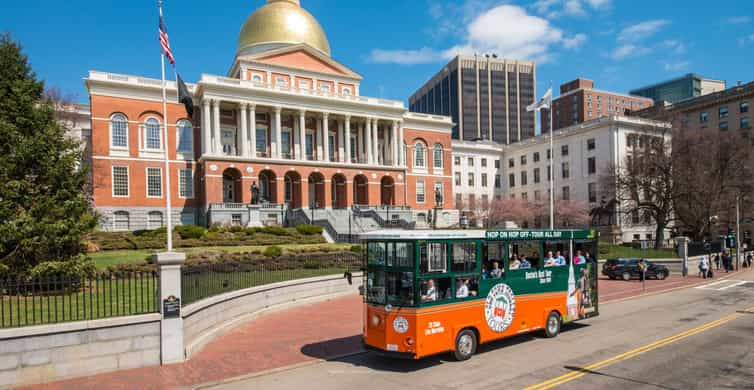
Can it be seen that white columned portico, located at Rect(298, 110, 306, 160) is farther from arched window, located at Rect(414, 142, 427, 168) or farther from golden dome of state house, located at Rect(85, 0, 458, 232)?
arched window, located at Rect(414, 142, 427, 168)

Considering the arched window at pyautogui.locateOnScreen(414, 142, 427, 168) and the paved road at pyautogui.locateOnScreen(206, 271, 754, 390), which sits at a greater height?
the arched window at pyautogui.locateOnScreen(414, 142, 427, 168)

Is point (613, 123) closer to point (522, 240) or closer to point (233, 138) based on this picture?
point (233, 138)

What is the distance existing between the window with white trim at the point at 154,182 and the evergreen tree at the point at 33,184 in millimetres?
37686

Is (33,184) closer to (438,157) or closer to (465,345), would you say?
(465,345)

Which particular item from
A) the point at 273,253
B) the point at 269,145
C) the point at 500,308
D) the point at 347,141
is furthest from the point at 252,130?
the point at 500,308

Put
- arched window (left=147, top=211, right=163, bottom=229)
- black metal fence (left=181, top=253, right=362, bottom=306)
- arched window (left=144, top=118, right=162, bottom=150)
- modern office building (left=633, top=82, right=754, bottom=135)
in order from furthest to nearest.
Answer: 1. modern office building (left=633, top=82, right=754, bottom=135)
2. arched window (left=144, top=118, right=162, bottom=150)
3. arched window (left=147, top=211, right=163, bottom=229)
4. black metal fence (left=181, top=253, right=362, bottom=306)

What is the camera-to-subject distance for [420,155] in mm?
68500

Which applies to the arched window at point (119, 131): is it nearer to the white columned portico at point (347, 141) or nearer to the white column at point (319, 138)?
the white column at point (319, 138)

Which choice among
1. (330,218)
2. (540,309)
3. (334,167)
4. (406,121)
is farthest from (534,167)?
(540,309)

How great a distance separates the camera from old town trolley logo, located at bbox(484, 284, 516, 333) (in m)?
12.8

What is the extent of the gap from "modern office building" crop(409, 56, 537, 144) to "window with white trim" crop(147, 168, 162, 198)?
397 feet

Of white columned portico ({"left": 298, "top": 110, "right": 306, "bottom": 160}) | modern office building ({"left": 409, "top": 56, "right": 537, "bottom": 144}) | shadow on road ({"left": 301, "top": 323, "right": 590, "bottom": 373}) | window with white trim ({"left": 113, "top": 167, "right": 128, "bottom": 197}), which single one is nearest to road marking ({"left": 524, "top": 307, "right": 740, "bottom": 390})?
shadow on road ({"left": 301, "top": 323, "right": 590, "bottom": 373})

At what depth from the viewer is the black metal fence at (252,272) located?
597 inches

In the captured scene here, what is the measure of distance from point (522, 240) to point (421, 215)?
166 feet
